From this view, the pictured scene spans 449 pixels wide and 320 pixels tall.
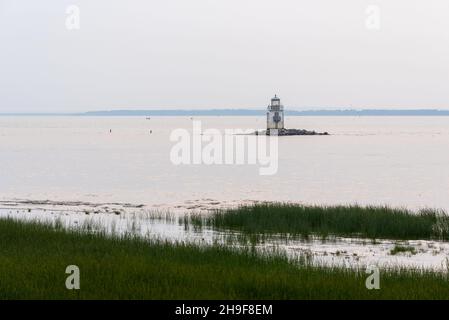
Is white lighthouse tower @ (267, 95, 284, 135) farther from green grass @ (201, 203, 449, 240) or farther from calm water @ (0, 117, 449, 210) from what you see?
green grass @ (201, 203, 449, 240)

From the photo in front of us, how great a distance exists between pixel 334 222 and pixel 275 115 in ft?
379

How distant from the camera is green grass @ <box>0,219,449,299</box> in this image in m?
13.1

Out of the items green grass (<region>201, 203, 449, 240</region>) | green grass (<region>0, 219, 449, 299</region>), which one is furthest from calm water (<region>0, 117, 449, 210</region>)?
green grass (<region>0, 219, 449, 299</region>)

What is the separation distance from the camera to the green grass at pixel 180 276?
13148 millimetres

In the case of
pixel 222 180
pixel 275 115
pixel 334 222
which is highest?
pixel 275 115

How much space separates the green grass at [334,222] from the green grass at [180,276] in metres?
9.48

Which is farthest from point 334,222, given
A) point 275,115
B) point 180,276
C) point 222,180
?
point 275,115

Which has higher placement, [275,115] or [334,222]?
[275,115]

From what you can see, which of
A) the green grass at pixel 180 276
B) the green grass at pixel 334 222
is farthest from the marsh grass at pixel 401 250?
the green grass at pixel 180 276

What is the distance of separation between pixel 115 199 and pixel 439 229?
88.1 feet

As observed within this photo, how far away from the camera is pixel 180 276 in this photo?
14609 mm

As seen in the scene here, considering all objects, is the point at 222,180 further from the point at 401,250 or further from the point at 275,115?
the point at 275,115
